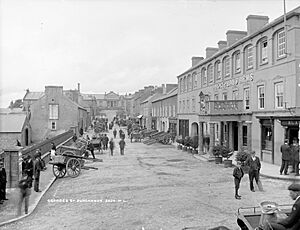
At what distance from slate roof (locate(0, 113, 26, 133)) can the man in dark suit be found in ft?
120

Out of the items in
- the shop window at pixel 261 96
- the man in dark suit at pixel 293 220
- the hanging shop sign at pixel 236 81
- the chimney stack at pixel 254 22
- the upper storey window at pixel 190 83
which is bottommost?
the man in dark suit at pixel 293 220

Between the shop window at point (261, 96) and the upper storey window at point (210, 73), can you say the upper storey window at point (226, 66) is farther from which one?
the shop window at point (261, 96)

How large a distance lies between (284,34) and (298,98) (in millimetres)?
4251

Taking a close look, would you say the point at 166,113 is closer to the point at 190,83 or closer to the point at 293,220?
the point at 190,83

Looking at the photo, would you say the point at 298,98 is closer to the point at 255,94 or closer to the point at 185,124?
the point at 255,94

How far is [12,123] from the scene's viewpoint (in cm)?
3831

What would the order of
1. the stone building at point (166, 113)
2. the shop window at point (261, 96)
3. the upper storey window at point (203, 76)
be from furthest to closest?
the stone building at point (166, 113) → the upper storey window at point (203, 76) → the shop window at point (261, 96)

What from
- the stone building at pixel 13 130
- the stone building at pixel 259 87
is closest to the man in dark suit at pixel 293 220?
the stone building at pixel 259 87

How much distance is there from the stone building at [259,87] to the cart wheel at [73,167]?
447 inches

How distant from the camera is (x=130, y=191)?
13148 millimetres

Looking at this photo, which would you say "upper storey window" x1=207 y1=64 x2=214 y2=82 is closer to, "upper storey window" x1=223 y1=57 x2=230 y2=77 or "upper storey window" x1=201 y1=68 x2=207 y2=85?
"upper storey window" x1=201 y1=68 x2=207 y2=85

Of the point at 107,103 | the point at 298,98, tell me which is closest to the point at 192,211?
the point at 298,98

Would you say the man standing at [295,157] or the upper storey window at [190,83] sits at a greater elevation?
the upper storey window at [190,83]

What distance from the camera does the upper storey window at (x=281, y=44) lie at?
19252 mm
